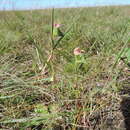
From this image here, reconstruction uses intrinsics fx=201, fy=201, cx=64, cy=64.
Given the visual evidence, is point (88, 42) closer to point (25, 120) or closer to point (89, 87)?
point (89, 87)

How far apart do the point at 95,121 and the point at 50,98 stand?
236 mm

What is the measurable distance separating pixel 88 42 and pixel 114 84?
68 centimetres

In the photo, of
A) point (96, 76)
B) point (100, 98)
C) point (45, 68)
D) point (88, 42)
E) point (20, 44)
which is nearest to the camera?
point (100, 98)

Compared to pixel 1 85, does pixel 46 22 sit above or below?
above

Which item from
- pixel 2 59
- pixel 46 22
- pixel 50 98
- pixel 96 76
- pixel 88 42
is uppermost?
pixel 46 22

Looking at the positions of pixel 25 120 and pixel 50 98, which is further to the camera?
pixel 50 98

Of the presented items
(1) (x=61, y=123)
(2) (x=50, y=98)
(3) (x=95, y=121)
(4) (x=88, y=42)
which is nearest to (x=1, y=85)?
(2) (x=50, y=98)

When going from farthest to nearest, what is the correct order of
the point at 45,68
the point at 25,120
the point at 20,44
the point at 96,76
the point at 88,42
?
1. the point at 20,44
2. the point at 88,42
3. the point at 45,68
4. the point at 96,76
5. the point at 25,120

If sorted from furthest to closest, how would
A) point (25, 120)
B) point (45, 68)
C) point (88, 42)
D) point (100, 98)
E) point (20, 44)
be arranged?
point (20, 44) < point (88, 42) < point (45, 68) < point (100, 98) < point (25, 120)

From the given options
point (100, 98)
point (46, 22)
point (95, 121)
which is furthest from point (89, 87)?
point (46, 22)

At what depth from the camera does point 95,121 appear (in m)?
0.83

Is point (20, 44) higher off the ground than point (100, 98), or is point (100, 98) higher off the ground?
point (20, 44)

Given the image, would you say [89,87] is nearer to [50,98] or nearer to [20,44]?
[50,98]

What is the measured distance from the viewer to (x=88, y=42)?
5.27 ft
